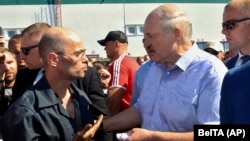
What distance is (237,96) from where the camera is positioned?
1774mm

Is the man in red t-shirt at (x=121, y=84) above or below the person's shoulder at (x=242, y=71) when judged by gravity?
below

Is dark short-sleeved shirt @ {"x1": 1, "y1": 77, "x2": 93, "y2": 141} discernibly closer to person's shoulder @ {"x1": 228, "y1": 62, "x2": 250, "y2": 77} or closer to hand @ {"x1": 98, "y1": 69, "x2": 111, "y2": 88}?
person's shoulder @ {"x1": 228, "y1": 62, "x2": 250, "y2": 77}

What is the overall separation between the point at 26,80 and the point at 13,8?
2669cm

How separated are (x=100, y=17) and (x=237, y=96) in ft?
96.1

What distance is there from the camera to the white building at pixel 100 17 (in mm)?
29312

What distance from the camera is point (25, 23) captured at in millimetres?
29312

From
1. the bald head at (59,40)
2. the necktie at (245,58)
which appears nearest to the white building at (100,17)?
the necktie at (245,58)

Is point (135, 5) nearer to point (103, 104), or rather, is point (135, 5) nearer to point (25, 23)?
point (25, 23)

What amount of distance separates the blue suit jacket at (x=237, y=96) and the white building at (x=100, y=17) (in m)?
27.0

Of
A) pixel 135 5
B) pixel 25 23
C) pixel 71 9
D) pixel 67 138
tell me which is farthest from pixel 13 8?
pixel 67 138

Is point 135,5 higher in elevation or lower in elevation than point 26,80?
higher

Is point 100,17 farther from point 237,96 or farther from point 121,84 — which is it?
point 237,96

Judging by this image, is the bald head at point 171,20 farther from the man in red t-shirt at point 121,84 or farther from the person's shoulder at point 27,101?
the man in red t-shirt at point 121,84

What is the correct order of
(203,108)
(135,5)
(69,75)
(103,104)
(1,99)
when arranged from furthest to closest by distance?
(135,5)
(1,99)
(103,104)
(69,75)
(203,108)
